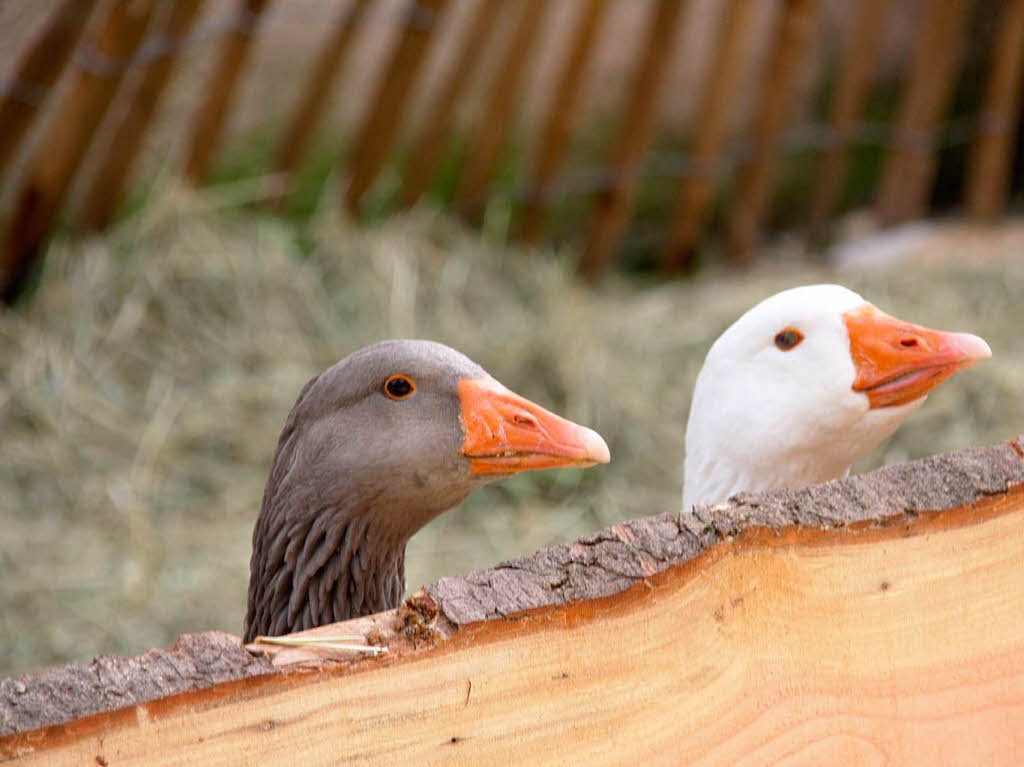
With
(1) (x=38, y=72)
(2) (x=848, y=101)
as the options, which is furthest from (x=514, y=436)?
(2) (x=848, y=101)

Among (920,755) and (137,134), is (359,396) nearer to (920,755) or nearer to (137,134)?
(920,755)

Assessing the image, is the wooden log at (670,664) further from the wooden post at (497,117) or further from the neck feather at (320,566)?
the wooden post at (497,117)

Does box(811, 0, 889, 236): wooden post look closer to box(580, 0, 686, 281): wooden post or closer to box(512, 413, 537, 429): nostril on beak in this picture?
box(580, 0, 686, 281): wooden post

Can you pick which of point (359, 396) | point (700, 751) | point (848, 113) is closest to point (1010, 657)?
point (700, 751)

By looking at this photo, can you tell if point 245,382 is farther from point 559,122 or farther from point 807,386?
point 807,386

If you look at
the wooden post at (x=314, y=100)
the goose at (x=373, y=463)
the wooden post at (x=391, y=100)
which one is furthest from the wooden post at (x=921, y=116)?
the goose at (x=373, y=463)

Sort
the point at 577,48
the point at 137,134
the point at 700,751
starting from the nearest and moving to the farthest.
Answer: the point at 700,751, the point at 137,134, the point at 577,48

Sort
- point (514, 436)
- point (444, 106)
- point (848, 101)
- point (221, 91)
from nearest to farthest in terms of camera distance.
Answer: point (514, 436) → point (221, 91) → point (444, 106) → point (848, 101)

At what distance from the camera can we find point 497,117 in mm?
4262

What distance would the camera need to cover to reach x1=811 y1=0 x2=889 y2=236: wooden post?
449 centimetres

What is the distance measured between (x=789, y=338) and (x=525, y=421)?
19.2 inches

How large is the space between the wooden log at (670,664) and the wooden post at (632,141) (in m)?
2.98

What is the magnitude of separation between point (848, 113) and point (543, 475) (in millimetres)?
1822

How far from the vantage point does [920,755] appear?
140cm
